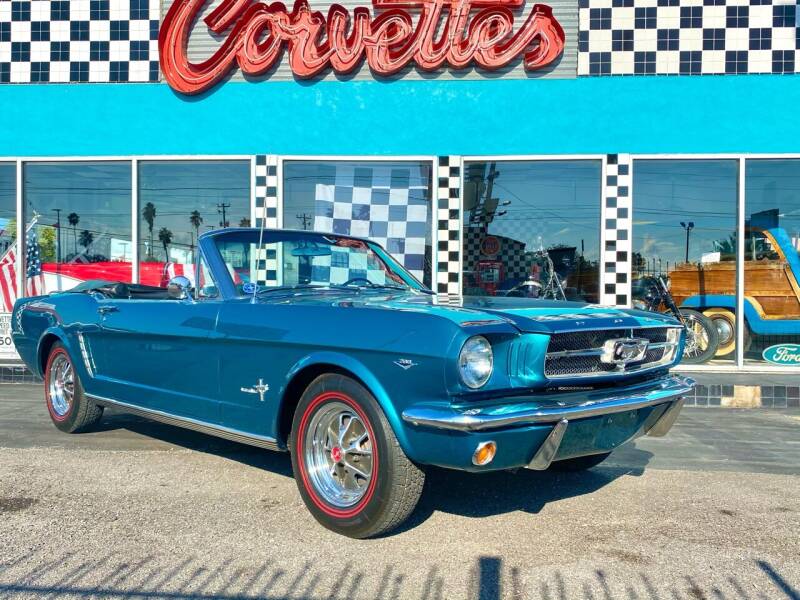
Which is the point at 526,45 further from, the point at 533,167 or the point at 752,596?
the point at 752,596

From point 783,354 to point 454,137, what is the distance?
4.51 m

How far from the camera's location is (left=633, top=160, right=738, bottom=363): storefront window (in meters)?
8.69

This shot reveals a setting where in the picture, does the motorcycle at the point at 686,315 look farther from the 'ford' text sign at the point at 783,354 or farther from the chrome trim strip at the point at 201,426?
the chrome trim strip at the point at 201,426

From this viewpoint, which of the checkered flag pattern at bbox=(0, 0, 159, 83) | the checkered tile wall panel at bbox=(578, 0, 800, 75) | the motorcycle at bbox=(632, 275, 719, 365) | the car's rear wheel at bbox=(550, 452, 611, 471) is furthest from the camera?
the checkered flag pattern at bbox=(0, 0, 159, 83)

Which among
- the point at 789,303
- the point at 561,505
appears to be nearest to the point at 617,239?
the point at 789,303

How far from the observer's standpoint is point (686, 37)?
8555 mm

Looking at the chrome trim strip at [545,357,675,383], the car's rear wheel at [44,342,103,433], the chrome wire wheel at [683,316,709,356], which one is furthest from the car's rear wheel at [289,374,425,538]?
the chrome wire wheel at [683,316,709,356]

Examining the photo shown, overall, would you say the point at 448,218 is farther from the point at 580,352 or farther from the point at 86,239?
the point at 580,352

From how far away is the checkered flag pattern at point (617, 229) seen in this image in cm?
857

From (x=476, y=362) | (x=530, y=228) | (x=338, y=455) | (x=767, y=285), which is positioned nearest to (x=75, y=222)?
(x=530, y=228)

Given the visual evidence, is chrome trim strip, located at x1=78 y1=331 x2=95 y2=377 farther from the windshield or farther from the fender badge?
the fender badge

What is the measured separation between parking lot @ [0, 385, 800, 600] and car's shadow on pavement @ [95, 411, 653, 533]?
0.05ft

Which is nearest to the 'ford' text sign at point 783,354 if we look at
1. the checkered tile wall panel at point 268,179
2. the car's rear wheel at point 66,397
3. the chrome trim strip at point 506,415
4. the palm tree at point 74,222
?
the checkered tile wall panel at point 268,179

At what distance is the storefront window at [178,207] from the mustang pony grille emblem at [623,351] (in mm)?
6435
